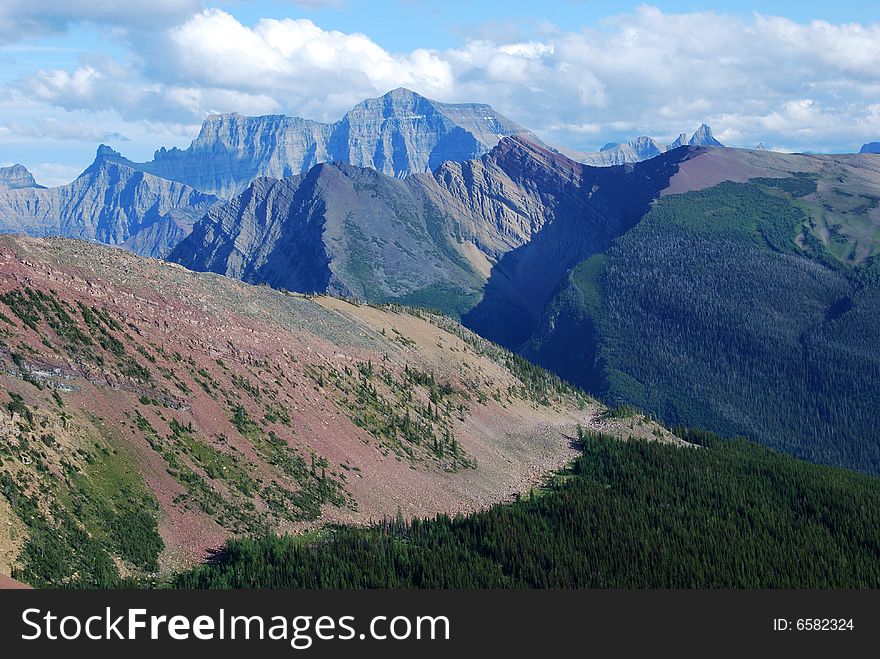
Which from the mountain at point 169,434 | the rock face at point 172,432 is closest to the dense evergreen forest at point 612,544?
the mountain at point 169,434

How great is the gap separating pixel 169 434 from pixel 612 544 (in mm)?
67959

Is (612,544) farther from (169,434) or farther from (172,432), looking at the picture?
(169,434)

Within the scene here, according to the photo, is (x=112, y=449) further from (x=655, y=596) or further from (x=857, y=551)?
(x=857, y=551)

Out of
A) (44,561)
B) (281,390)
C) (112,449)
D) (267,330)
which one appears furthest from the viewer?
(267,330)

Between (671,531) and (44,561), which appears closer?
(44,561)

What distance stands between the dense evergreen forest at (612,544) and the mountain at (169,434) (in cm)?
876

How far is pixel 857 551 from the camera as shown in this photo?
15700 centimetres

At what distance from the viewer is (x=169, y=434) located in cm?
14500

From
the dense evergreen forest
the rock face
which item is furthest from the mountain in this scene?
the dense evergreen forest

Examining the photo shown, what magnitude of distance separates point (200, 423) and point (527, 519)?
53667mm

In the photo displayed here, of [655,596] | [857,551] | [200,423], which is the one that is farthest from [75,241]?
[857,551]

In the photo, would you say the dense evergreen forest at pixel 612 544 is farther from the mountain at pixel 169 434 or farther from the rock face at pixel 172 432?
the rock face at pixel 172 432

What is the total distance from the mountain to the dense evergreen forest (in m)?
8.76

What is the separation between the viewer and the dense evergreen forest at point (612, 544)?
420 ft
